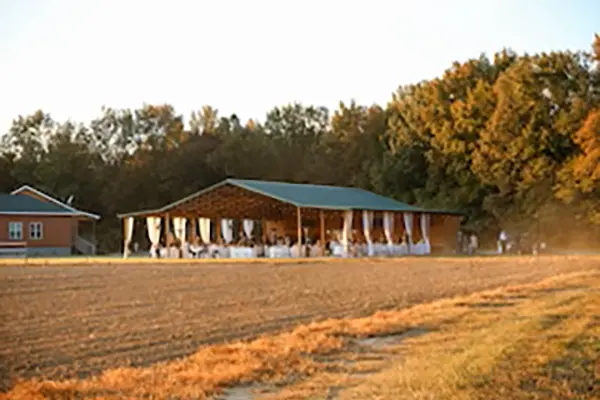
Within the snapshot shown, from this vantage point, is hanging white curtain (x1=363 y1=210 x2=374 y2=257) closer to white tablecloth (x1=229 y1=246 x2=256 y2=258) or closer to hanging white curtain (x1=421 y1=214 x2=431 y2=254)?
hanging white curtain (x1=421 y1=214 x2=431 y2=254)

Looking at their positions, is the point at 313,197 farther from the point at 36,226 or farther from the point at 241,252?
the point at 36,226

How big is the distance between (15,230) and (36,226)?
3.49 ft

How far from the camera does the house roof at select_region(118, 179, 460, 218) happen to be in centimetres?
3284

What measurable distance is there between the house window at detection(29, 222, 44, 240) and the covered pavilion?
5809mm

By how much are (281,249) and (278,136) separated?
25561mm

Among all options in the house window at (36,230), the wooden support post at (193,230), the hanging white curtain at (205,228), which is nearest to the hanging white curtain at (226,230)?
the hanging white curtain at (205,228)

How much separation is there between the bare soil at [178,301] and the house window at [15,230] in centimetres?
1738

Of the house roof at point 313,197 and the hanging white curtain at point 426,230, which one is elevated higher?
the house roof at point 313,197

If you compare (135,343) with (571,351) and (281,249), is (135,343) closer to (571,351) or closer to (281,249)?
(571,351)

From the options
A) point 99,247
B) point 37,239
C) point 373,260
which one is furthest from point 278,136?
point 373,260

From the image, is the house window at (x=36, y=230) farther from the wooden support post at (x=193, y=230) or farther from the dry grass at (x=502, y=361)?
the dry grass at (x=502, y=361)

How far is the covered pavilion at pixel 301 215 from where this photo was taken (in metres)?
33.7

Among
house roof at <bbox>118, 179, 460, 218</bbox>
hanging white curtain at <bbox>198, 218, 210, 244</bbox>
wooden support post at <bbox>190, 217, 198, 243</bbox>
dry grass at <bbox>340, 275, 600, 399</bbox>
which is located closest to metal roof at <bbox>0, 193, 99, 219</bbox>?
wooden support post at <bbox>190, 217, 198, 243</bbox>

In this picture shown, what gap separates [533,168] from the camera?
40.8m
